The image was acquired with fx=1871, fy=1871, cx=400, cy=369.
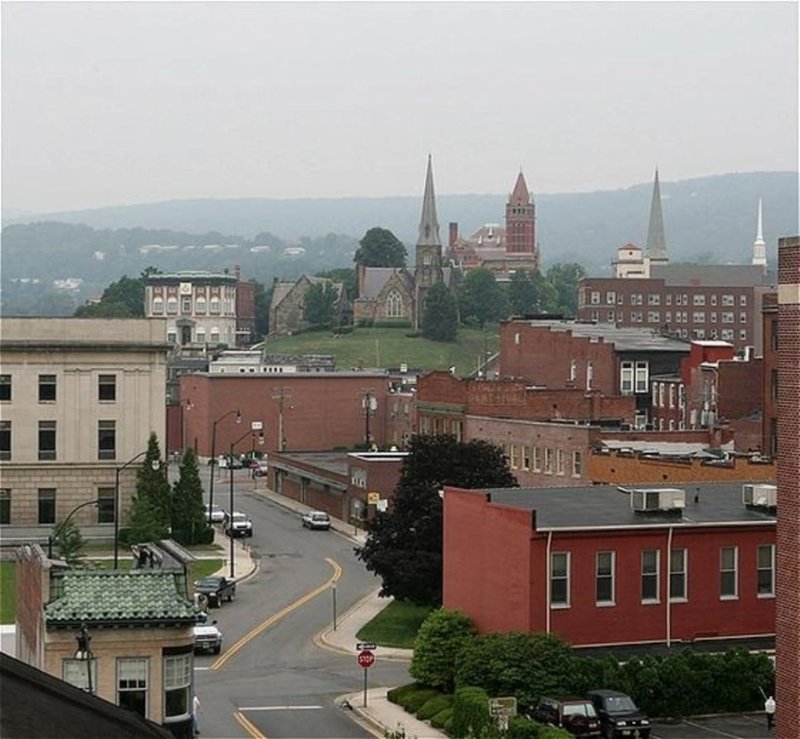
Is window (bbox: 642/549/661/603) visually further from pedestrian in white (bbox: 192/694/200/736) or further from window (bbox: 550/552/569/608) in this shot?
pedestrian in white (bbox: 192/694/200/736)

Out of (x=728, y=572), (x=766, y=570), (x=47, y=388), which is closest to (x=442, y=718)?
(x=728, y=572)

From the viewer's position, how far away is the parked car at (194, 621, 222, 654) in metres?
48.0

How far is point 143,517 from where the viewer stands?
66188mm

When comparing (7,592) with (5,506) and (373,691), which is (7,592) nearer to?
(5,506)

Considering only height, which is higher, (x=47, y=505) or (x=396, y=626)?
(x=47, y=505)

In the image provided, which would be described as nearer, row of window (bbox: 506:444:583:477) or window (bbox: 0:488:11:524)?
row of window (bbox: 506:444:583:477)

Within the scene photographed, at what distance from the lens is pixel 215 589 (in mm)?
57031

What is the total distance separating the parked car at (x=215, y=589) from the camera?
185 feet

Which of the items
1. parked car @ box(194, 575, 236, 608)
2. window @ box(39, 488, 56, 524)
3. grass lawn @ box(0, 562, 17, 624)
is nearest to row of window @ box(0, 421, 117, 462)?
window @ box(39, 488, 56, 524)

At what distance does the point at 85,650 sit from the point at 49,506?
166 ft

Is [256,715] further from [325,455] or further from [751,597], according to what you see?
[325,455]

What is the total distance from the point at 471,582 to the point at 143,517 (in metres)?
25.0

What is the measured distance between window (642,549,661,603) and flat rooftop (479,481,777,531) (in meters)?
0.73

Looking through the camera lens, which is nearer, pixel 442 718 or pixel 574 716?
pixel 574 716
